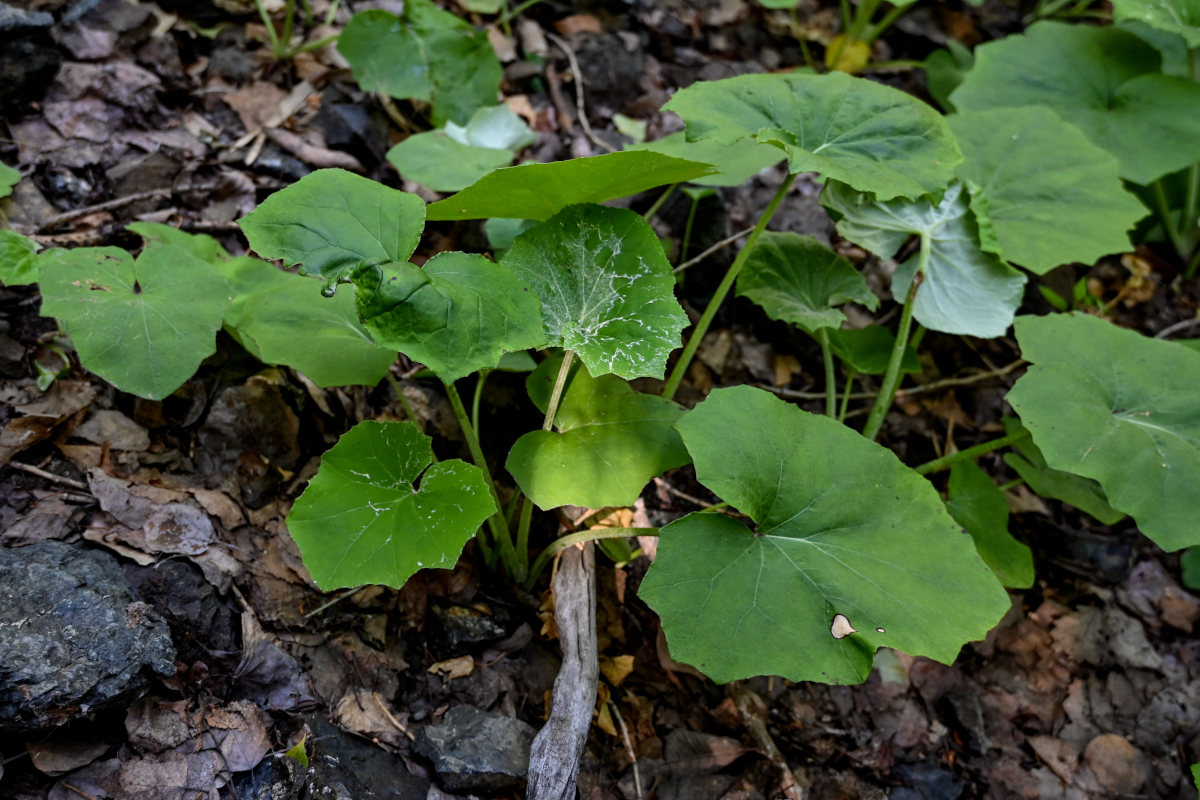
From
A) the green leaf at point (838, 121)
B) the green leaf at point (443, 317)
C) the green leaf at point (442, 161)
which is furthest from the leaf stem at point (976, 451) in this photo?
the green leaf at point (442, 161)

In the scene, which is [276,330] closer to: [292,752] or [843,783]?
[292,752]

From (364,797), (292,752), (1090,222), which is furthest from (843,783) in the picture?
(1090,222)

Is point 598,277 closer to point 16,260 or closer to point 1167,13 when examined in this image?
point 16,260

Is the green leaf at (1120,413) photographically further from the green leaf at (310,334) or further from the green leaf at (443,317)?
the green leaf at (310,334)

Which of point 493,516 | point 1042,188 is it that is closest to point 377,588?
point 493,516

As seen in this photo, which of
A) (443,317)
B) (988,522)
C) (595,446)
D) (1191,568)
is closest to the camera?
(443,317)

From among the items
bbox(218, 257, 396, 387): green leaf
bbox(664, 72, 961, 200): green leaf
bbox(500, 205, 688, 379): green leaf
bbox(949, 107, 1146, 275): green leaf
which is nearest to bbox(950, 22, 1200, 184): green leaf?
bbox(949, 107, 1146, 275): green leaf
